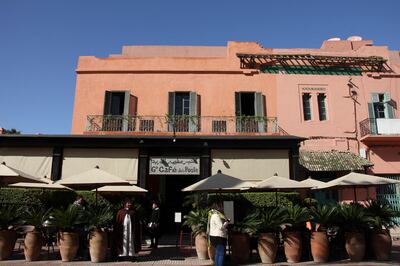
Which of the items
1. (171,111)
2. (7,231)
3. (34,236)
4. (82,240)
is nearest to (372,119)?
(171,111)

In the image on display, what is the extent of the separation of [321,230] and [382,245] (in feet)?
5.00

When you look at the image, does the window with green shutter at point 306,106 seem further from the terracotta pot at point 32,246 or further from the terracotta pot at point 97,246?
the terracotta pot at point 32,246

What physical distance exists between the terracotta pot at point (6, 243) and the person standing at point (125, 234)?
2.68 meters

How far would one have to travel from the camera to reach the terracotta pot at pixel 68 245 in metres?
8.91

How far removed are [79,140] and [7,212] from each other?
629cm

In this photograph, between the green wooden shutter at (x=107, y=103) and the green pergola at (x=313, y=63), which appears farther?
the green pergola at (x=313, y=63)

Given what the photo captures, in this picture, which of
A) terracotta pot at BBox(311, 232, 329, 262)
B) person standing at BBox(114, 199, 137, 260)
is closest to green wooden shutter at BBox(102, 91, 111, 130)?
person standing at BBox(114, 199, 137, 260)

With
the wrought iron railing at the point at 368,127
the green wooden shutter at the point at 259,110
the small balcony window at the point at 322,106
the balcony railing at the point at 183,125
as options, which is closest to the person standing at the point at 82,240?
the balcony railing at the point at 183,125

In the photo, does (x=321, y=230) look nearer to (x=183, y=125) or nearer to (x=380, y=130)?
(x=183, y=125)

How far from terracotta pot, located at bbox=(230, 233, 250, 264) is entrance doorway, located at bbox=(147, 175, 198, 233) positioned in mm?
7858

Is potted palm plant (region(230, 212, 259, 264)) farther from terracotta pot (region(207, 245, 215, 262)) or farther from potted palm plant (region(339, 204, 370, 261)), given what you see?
potted palm plant (region(339, 204, 370, 261))

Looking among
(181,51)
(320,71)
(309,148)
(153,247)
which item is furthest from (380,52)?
(153,247)

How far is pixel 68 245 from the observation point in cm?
894

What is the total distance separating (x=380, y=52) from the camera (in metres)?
19.7
